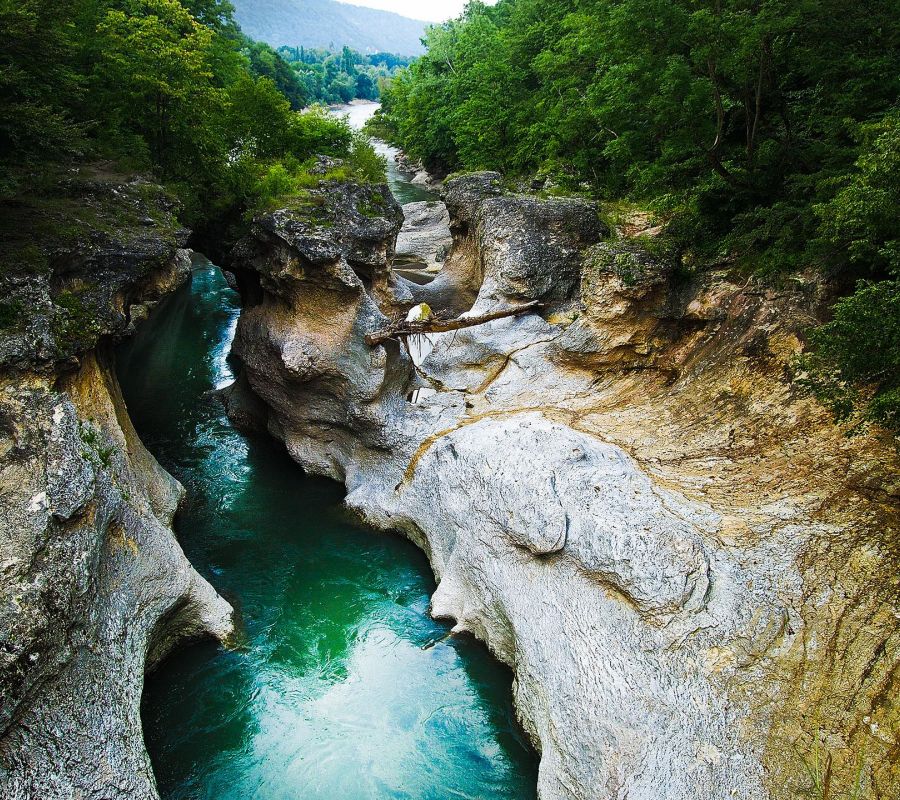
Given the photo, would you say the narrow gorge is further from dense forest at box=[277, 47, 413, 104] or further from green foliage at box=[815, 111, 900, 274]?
dense forest at box=[277, 47, 413, 104]

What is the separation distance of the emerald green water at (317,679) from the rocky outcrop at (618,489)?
0.69m

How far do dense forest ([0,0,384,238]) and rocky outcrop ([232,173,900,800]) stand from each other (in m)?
2.89

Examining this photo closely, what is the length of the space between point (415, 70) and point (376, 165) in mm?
30401

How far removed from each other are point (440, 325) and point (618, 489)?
22.0 feet

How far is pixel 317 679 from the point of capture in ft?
33.8

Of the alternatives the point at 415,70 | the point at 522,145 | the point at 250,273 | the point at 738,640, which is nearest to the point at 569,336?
the point at 738,640

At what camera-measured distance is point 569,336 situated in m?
14.1

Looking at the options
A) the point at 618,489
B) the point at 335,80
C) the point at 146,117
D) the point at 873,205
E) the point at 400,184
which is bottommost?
the point at 618,489

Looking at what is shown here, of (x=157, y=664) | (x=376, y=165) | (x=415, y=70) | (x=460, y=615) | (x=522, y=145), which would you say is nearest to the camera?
(x=157, y=664)

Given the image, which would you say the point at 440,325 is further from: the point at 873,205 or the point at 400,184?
the point at 400,184

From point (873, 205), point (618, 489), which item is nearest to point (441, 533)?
point (618, 489)

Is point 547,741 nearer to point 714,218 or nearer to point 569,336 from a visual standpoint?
point 569,336

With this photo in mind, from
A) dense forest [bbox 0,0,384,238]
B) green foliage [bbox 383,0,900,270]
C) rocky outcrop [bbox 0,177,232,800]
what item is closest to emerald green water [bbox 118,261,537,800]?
rocky outcrop [bbox 0,177,232,800]

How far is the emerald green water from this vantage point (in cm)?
891
